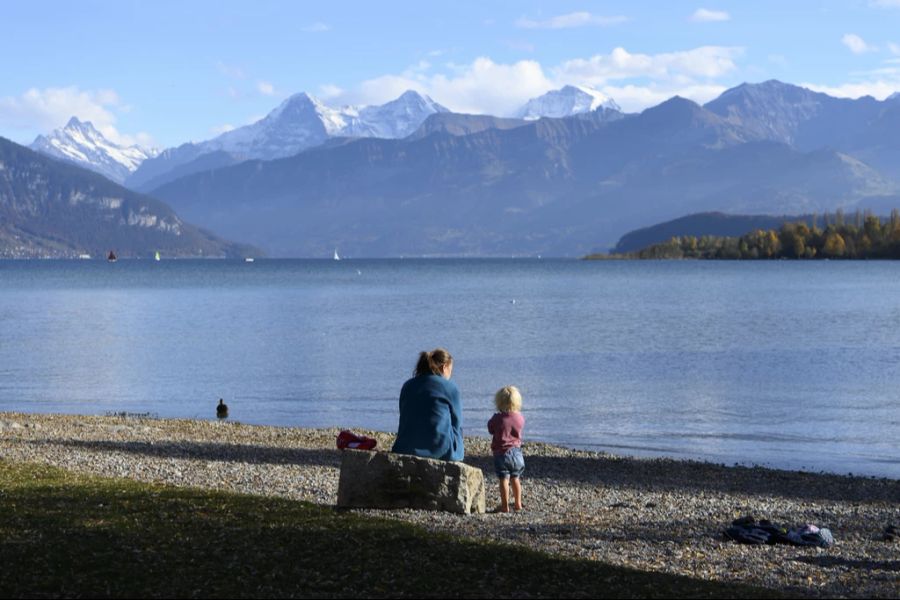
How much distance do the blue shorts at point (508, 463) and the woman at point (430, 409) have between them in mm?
1031

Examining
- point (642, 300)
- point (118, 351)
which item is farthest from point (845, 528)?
point (642, 300)

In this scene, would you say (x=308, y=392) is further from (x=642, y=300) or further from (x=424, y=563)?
(x=642, y=300)

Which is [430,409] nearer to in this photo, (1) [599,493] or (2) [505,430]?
(2) [505,430]

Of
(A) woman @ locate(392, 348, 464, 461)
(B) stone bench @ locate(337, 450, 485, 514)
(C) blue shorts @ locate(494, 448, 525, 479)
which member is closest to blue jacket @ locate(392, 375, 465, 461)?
(A) woman @ locate(392, 348, 464, 461)

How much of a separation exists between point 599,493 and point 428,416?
5.90 m

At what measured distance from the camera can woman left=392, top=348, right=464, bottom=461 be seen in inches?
760

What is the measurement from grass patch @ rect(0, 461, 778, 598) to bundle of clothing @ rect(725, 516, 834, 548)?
349 centimetres

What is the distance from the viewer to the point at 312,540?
15.8 metres

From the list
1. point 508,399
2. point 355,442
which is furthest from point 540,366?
point 508,399

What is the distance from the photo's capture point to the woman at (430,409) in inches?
760

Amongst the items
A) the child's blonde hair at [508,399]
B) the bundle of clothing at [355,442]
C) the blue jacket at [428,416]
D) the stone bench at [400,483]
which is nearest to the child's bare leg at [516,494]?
the child's blonde hair at [508,399]

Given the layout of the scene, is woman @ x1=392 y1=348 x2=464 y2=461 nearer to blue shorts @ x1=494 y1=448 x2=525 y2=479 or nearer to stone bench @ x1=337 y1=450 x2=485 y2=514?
stone bench @ x1=337 y1=450 x2=485 y2=514

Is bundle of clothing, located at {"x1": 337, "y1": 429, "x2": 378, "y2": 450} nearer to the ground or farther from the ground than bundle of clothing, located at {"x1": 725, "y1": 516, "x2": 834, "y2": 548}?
farther from the ground

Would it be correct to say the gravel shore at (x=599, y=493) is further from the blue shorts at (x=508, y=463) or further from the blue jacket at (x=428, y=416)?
the blue jacket at (x=428, y=416)
